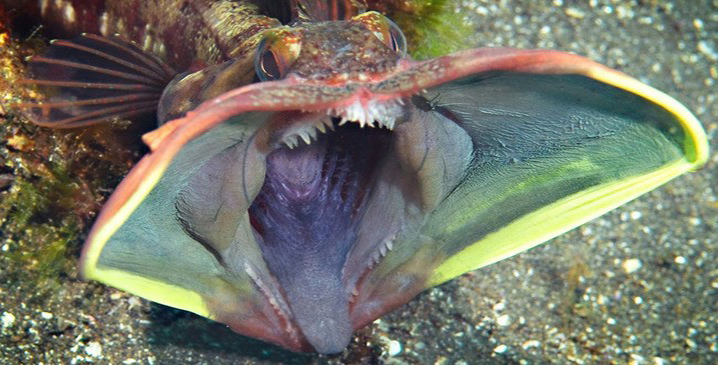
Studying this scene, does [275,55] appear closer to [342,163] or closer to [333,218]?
[342,163]

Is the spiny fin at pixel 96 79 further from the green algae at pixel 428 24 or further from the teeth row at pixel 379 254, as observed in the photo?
the green algae at pixel 428 24

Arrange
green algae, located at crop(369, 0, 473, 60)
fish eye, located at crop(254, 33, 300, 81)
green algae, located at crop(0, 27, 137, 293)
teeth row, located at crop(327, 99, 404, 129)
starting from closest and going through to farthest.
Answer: teeth row, located at crop(327, 99, 404, 129) → fish eye, located at crop(254, 33, 300, 81) → green algae, located at crop(0, 27, 137, 293) → green algae, located at crop(369, 0, 473, 60)

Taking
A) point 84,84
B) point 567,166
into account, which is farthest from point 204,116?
point 84,84

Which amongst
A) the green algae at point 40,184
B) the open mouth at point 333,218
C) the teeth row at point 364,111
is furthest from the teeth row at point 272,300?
the green algae at point 40,184

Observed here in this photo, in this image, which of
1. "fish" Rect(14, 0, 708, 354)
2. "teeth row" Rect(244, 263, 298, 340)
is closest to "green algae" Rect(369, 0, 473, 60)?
"fish" Rect(14, 0, 708, 354)

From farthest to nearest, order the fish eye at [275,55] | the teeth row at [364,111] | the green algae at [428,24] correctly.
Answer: the green algae at [428,24] → the fish eye at [275,55] → the teeth row at [364,111]

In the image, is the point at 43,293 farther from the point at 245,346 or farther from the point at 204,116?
the point at 204,116

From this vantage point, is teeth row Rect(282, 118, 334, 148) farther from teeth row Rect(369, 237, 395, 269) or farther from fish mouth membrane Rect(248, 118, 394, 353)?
teeth row Rect(369, 237, 395, 269)

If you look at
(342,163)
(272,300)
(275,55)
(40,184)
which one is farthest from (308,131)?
(40,184)
